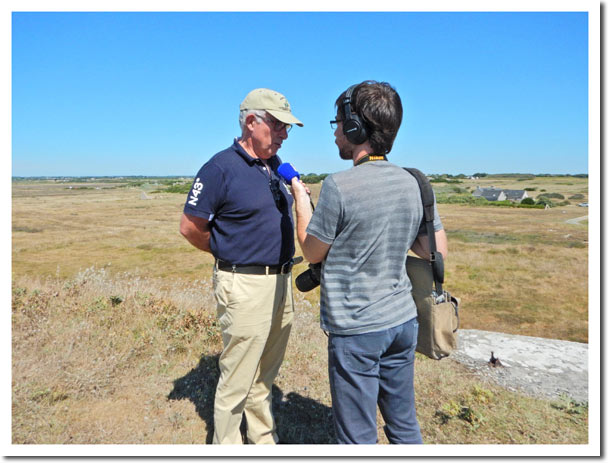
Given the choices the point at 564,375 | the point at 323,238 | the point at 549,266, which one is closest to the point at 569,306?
the point at 549,266

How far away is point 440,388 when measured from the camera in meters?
4.31

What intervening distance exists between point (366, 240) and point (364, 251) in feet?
0.21

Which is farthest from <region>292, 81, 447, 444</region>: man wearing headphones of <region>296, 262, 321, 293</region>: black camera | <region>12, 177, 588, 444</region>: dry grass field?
<region>12, 177, 588, 444</region>: dry grass field

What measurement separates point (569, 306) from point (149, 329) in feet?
42.9

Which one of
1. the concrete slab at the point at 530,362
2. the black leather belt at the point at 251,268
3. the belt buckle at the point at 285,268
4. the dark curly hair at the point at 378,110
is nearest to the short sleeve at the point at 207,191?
the black leather belt at the point at 251,268

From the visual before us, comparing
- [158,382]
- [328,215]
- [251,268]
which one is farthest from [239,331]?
[158,382]

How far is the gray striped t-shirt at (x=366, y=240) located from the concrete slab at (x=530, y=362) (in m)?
3.27

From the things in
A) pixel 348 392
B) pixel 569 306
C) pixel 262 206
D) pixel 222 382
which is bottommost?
pixel 569 306

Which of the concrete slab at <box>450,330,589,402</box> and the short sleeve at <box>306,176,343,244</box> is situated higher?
the short sleeve at <box>306,176,343,244</box>

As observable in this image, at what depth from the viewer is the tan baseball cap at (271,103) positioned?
9.20 feet

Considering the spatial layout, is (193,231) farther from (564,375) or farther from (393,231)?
(564,375)

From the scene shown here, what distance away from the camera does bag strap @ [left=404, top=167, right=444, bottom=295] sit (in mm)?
2256

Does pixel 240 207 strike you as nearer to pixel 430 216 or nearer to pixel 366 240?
pixel 366 240

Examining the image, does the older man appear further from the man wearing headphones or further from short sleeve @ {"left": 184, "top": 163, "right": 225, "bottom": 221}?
the man wearing headphones
